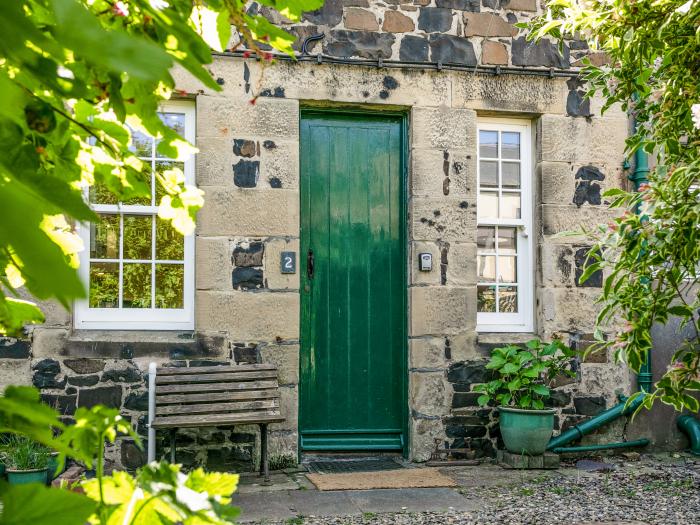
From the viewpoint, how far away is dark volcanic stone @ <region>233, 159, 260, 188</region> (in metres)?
5.84

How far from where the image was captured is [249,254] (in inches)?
230

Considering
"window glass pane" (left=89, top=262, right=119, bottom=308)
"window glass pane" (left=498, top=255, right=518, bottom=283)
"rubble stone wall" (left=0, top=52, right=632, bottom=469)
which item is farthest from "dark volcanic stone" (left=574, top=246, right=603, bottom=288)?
"window glass pane" (left=89, top=262, right=119, bottom=308)

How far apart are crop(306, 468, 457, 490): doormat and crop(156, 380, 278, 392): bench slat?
0.75 meters

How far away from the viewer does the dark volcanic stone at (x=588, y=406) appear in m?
6.27

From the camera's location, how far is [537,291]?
6.38 metres

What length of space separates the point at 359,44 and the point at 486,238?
1969 mm

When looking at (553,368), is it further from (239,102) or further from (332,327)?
(239,102)

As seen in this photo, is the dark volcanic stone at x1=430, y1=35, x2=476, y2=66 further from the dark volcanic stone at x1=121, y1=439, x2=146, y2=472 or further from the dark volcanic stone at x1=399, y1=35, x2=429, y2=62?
the dark volcanic stone at x1=121, y1=439, x2=146, y2=472

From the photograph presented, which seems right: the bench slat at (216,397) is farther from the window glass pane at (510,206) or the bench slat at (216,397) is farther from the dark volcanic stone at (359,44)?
the dark volcanic stone at (359,44)

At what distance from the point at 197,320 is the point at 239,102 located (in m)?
1.76

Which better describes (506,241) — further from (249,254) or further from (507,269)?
(249,254)

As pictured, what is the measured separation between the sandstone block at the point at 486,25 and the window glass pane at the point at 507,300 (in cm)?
218

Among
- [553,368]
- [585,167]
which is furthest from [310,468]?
[585,167]

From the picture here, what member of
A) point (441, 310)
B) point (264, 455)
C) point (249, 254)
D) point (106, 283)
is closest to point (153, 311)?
point (106, 283)
